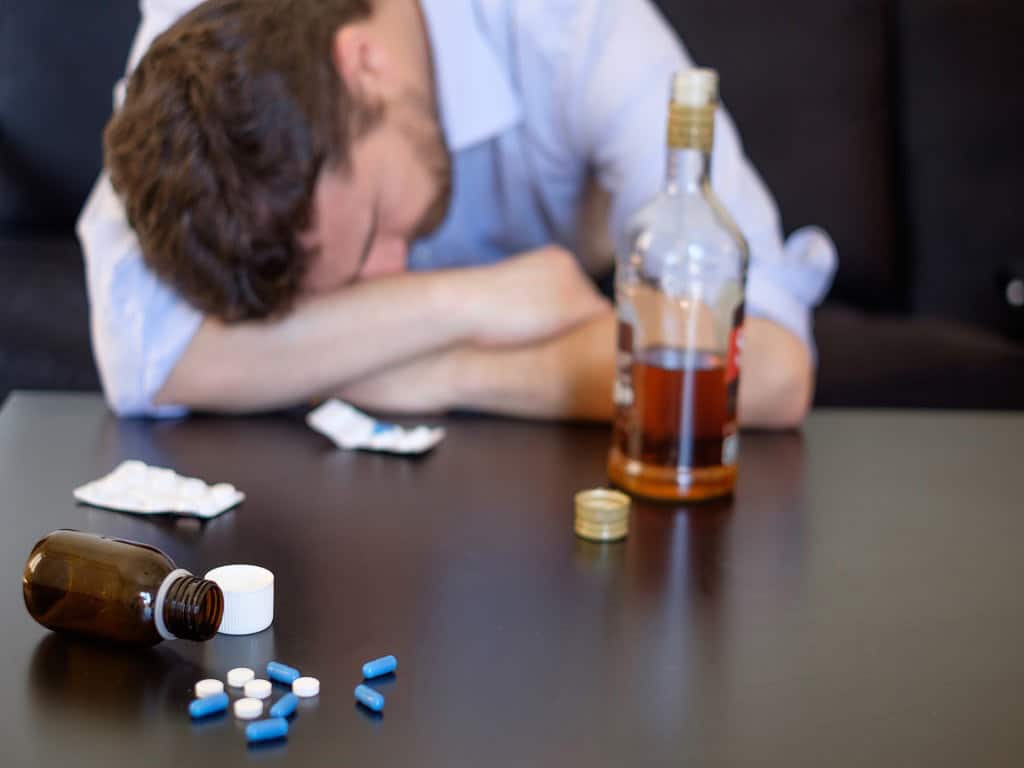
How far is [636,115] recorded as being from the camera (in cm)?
141

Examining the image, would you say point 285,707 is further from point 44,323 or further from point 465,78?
point 44,323

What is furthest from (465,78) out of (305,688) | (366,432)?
(305,688)

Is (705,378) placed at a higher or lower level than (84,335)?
higher

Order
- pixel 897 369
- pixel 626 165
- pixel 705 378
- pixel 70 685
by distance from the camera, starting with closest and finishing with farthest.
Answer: pixel 70 685
pixel 705 378
pixel 626 165
pixel 897 369

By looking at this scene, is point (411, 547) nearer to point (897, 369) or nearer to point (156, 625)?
point (156, 625)

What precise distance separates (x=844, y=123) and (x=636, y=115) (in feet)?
3.38

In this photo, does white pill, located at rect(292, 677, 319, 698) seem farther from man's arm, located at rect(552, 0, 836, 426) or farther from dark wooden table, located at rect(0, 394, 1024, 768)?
man's arm, located at rect(552, 0, 836, 426)

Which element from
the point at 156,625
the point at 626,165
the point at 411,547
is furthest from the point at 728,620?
the point at 626,165

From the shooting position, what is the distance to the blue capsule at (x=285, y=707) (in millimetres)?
601

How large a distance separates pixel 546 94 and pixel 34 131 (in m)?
1.23

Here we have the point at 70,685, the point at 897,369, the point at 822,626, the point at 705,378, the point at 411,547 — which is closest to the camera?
the point at 70,685

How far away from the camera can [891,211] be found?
7.64 ft

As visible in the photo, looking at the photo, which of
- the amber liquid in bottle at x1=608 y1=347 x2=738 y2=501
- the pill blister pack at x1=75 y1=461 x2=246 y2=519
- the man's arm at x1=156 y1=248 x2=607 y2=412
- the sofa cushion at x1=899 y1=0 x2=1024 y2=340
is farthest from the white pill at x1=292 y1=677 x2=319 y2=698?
the sofa cushion at x1=899 y1=0 x2=1024 y2=340

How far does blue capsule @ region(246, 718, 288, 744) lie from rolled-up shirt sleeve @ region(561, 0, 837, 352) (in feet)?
3.00
